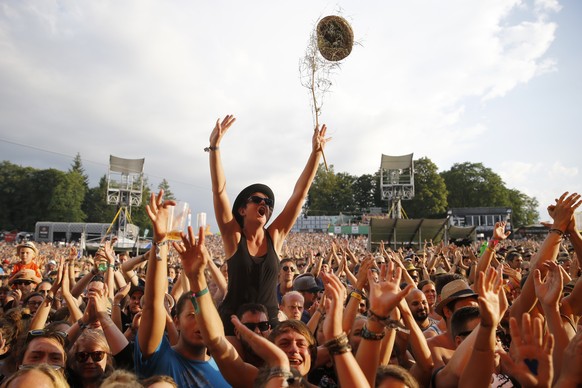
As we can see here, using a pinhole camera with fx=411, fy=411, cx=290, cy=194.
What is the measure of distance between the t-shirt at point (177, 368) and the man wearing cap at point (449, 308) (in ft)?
5.10

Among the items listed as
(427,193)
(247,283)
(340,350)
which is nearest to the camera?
(340,350)

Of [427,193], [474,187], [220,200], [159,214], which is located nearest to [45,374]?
[159,214]

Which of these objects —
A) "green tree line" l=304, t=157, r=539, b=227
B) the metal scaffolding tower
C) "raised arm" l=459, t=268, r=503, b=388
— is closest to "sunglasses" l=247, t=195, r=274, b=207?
"raised arm" l=459, t=268, r=503, b=388

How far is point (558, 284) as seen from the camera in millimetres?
2596

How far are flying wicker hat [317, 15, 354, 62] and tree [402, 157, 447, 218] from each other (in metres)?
58.5

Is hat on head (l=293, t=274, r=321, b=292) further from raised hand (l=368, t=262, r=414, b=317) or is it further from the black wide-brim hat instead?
raised hand (l=368, t=262, r=414, b=317)

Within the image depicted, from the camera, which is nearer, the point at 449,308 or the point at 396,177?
the point at 449,308

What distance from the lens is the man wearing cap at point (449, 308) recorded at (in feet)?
9.93

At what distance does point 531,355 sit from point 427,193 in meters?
61.8

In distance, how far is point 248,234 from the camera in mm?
3203

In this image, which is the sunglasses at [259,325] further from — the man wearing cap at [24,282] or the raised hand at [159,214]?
the man wearing cap at [24,282]

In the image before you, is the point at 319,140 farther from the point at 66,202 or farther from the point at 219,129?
the point at 66,202

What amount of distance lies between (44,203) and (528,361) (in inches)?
3422

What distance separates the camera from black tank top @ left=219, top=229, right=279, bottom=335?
2.96 metres
